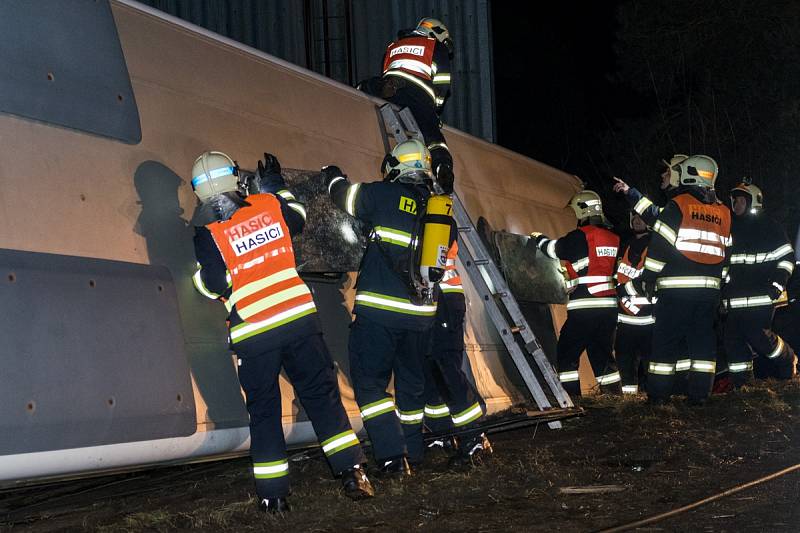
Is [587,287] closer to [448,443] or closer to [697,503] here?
[448,443]

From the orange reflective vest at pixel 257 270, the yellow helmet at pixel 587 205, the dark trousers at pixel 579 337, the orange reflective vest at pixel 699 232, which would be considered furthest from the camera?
the yellow helmet at pixel 587 205

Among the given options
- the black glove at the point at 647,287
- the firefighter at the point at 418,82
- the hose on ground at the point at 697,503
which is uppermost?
the firefighter at the point at 418,82

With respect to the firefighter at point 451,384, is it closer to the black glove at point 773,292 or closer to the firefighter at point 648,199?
the firefighter at point 648,199

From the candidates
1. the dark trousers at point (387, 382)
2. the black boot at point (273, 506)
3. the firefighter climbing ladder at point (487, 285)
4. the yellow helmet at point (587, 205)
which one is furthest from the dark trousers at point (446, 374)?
the yellow helmet at point (587, 205)

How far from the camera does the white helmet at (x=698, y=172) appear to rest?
8.29 metres

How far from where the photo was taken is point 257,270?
5.08 m

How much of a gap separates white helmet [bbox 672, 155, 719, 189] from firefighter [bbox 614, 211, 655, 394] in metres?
1.25

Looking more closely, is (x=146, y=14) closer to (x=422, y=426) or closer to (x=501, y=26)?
(x=422, y=426)

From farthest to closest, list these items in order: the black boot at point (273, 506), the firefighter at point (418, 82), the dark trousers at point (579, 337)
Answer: the dark trousers at point (579, 337) < the firefighter at point (418, 82) < the black boot at point (273, 506)

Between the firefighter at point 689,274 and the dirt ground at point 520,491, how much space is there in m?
0.76

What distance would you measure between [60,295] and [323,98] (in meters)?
2.85

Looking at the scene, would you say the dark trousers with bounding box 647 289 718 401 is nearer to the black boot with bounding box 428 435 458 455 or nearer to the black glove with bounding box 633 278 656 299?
the black glove with bounding box 633 278 656 299

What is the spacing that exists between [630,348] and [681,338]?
1.68 metres

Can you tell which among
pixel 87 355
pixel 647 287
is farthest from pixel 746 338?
pixel 87 355
